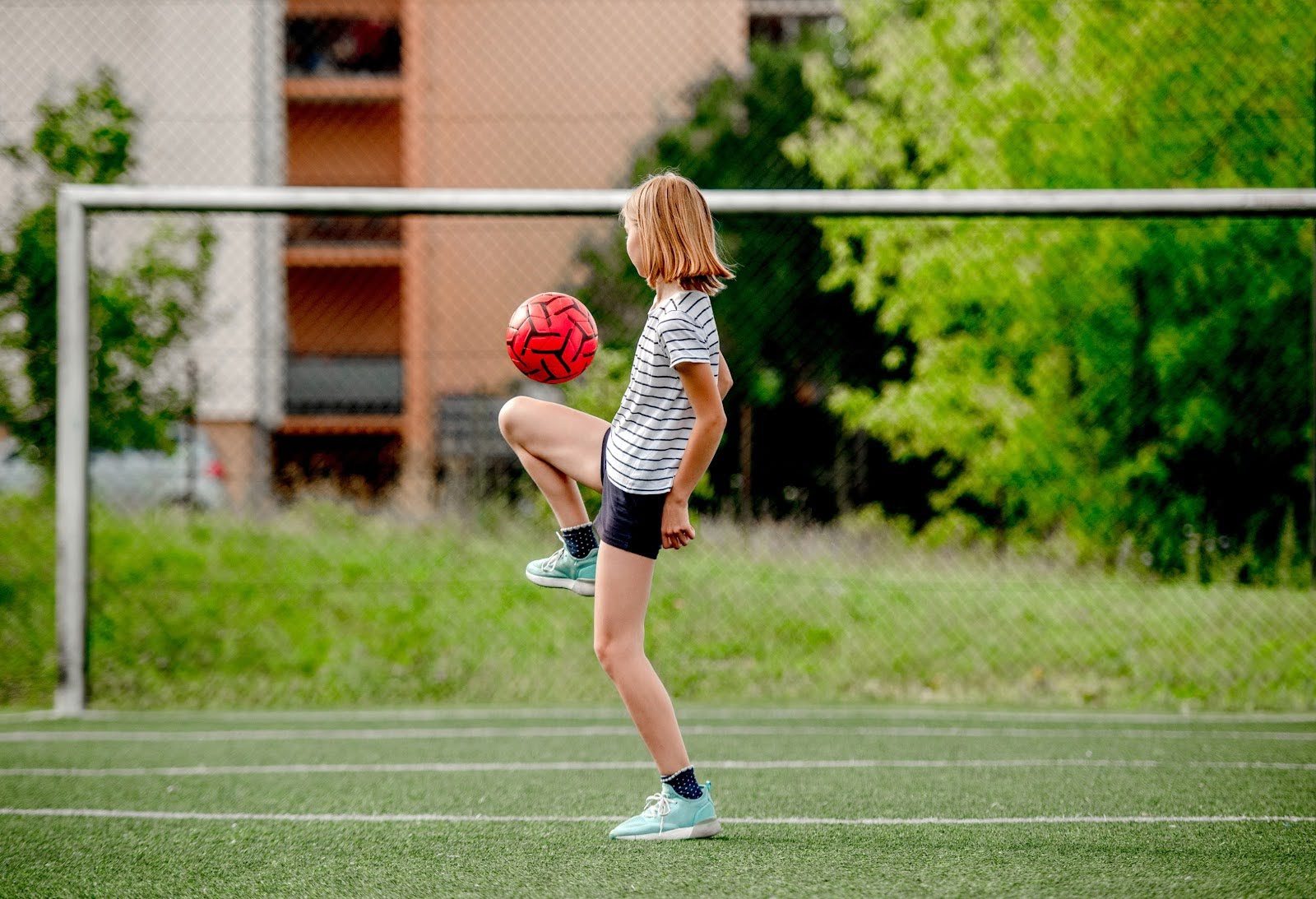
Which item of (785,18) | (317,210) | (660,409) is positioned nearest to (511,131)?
(317,210)

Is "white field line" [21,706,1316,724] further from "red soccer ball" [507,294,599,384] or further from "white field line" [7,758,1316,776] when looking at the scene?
"red soccer ball" [507,294,599,384]

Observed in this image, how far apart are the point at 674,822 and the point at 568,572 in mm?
662

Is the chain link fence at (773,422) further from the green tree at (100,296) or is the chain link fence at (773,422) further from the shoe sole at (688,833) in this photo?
the shoe sole at (688,833)

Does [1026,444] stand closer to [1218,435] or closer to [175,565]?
[1218,435]

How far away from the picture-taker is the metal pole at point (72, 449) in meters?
5.95

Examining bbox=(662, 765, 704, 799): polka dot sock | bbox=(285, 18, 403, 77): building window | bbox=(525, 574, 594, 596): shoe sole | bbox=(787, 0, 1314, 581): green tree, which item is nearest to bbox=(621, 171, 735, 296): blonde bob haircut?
bbox=(525, 574, 594, 596): shoe sole

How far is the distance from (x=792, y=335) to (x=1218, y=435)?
7.70 feet

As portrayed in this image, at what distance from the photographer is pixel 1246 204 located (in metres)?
5.75

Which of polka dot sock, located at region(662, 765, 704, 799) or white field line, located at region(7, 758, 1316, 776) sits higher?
polka dot sock, located at region(662, 765, 704, 799)

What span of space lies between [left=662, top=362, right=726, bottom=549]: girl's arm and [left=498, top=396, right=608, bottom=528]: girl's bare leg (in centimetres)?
26

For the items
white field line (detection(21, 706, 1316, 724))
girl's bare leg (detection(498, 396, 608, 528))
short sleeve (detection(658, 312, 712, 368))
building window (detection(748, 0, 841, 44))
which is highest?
building window (detection(748, 0, 841, 44))

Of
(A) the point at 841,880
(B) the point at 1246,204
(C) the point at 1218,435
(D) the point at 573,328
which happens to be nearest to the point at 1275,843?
(A) the point at 841,880

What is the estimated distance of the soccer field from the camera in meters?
2.74

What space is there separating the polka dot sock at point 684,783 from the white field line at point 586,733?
2257 mm
